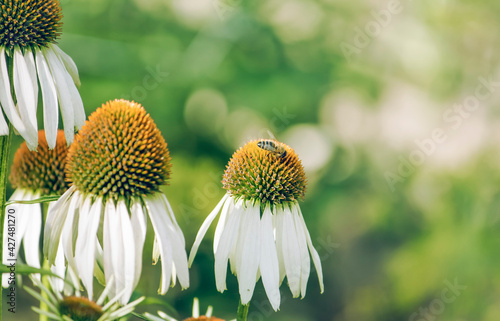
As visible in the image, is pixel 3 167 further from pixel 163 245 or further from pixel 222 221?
pixel 222 221

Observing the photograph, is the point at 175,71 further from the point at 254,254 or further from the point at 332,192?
the point at 254,254

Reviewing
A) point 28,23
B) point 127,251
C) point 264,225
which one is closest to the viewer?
point 127,251

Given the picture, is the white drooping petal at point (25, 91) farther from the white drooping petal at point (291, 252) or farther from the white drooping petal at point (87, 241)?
the white drooping petal at point (291, 252)

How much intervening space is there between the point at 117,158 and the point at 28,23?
26 cm

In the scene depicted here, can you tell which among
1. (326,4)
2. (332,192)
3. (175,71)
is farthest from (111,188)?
(326,4)

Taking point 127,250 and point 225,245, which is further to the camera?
point 225,245

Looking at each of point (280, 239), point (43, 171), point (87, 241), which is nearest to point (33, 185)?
point (43, 171)

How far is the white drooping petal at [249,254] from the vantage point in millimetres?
828

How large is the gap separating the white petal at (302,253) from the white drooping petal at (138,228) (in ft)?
0.89

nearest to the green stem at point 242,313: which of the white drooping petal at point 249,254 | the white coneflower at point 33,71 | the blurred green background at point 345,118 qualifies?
the white drooping petal at point 249,254

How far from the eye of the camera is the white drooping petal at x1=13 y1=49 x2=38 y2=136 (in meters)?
0.77

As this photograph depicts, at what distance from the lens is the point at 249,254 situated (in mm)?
897

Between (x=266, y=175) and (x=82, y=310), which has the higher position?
(x=266, y=175)

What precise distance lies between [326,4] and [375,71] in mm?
549
